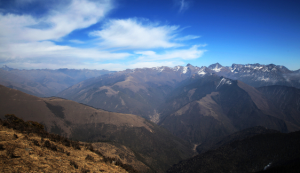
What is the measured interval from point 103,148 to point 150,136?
9824 cm

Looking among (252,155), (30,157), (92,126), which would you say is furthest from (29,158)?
Result: (92,126)

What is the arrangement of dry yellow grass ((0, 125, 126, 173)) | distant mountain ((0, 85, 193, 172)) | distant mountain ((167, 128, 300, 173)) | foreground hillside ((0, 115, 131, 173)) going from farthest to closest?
distant mountain ((0, 85, 193, 172))
distant mountain ((167, 128, 300, 173))
foreground hillside ((0, 115, 131, 173))
dry yellow grass ((0, 125, 126, 173))

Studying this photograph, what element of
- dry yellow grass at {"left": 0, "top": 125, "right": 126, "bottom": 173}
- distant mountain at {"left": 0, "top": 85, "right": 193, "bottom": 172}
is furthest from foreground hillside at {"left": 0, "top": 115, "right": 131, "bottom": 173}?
distant mountain at {"left": 0, "top": 85, "right": 193, "bottom": 172}

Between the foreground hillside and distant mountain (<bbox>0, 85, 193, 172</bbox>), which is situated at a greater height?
the foreground hillside

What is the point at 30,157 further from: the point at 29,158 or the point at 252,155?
the point at 252,155

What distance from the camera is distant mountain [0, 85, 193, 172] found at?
16562 centimetres

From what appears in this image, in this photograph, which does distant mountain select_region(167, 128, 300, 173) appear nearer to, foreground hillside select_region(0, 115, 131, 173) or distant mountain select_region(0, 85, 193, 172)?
distant mountain select_region(0, 85, 193, 172)

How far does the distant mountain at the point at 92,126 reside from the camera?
165625 mm

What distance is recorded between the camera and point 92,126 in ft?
603

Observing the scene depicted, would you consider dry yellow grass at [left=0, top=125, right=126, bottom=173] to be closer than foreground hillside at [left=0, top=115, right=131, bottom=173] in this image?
Yes

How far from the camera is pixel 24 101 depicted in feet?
581

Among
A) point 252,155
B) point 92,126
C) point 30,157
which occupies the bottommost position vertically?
point 92,126

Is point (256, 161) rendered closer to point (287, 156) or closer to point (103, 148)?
point (287, 156)

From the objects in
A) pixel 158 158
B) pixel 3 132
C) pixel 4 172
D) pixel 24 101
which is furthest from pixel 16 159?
pixel 24 101
